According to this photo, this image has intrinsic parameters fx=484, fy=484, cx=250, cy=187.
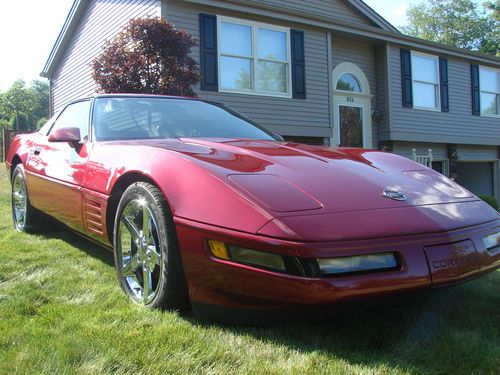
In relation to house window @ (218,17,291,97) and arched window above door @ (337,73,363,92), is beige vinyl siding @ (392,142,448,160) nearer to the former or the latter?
arched window above door @ (337,73,363,92)

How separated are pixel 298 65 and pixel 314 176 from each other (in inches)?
354

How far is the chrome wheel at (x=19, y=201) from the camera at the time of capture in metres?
4.47

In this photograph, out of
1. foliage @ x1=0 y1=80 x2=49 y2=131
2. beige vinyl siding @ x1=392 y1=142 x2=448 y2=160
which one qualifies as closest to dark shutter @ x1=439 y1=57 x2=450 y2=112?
beige vinyl siding @ x1=392 y1=142 x2=448 y2=160

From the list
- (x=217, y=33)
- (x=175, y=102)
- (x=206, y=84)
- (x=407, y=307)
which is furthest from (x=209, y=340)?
(x=217, y=33)

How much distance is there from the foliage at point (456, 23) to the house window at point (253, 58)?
103 ft

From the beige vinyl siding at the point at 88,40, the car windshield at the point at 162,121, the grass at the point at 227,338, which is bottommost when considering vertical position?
the grass at the point at 227,338

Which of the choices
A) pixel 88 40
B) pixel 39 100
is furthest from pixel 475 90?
pixel 39 100

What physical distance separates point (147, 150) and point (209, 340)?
1.13m

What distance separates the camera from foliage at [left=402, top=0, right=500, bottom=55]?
37406 mm

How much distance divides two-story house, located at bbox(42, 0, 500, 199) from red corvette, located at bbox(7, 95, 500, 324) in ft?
22.2

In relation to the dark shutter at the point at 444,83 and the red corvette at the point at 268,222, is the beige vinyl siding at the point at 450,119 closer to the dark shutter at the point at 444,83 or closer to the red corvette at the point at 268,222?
the dark shutter at the point at 444,83

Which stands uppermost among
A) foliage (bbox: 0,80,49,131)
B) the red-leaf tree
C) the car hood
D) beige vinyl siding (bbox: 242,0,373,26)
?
foliage (bbox: 0,80,49,131)

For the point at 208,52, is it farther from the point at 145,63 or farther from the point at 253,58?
the point at 145,63

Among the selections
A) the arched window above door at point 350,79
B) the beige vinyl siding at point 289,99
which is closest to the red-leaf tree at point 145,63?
the beige vinyl siding at point 289,99
